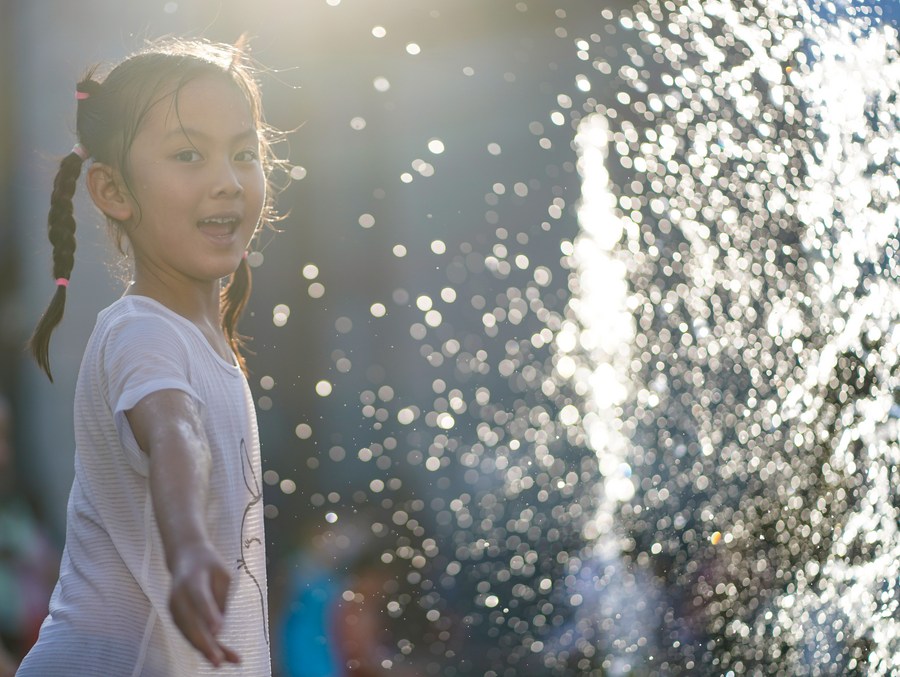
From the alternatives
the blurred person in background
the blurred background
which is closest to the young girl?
the blurred background

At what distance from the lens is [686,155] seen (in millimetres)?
1240

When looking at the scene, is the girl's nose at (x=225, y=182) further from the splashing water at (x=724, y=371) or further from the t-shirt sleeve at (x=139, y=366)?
the splashing water at (x=724, y=371)

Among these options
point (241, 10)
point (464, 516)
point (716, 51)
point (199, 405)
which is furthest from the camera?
point (464, 516)

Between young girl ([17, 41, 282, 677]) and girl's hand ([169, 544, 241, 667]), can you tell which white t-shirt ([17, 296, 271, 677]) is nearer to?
young girl ([17, 41, 282, 677])

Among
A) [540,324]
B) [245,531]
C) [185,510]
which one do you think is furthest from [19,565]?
[185,510]

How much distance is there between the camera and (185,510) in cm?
35

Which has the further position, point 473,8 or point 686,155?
point 473,8

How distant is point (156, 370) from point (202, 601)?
130 millimetres

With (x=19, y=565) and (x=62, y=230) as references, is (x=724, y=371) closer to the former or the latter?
(x=62, y=230)

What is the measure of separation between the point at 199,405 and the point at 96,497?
8 cm

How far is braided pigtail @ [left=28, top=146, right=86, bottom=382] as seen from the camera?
0.53m

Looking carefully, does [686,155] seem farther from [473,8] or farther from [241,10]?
[241,10]

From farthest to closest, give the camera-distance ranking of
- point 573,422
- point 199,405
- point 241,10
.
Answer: point 241,10 → point 573,422 → point 199,405

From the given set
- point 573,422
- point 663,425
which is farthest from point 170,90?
point 573,422
